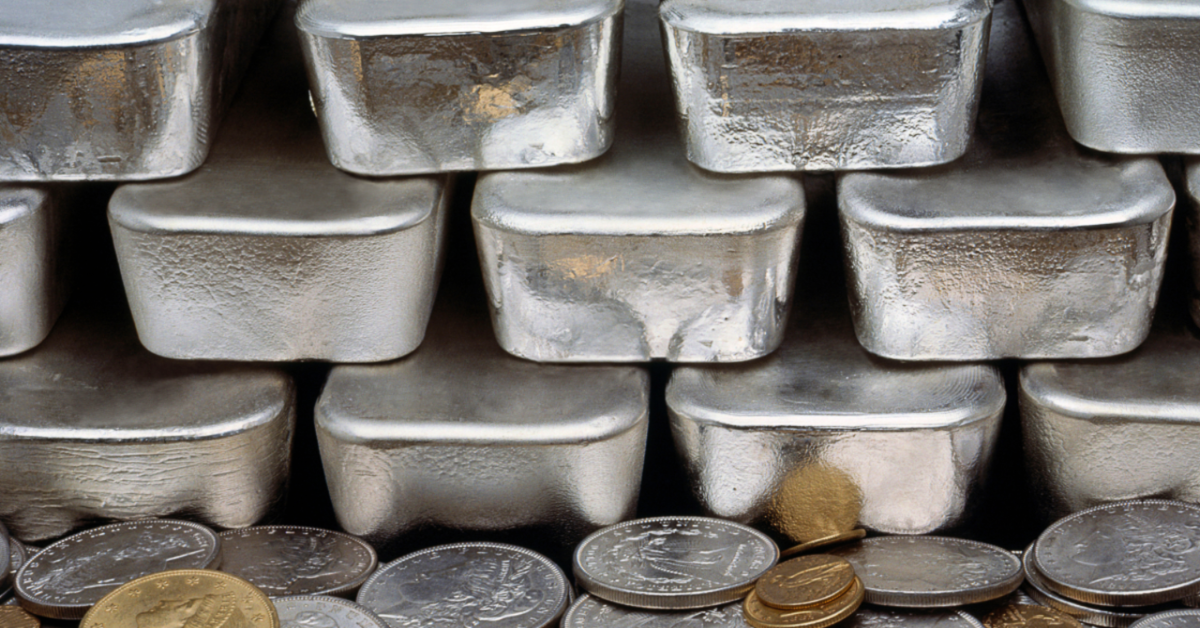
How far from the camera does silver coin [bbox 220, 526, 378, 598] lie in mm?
1022

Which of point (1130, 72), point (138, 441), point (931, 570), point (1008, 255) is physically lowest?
point (931, 570)

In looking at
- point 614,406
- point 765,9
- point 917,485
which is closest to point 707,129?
point 765,9

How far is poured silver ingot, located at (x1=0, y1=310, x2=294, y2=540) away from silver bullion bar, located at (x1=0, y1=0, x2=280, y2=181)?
0.67 ft

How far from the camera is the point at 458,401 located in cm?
105

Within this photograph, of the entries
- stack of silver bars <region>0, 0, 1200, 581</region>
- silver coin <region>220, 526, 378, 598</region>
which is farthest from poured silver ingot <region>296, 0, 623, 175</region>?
silver coin <region>220, 526, 378, 598</region>

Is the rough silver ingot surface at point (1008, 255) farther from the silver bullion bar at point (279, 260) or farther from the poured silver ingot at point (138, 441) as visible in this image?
the poured silver ingot at point (138, 441)

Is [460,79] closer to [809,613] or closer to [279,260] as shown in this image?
[279,260]

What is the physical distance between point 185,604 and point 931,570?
616mm

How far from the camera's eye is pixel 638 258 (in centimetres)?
97

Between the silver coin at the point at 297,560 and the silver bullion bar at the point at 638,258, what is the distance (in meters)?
0.24

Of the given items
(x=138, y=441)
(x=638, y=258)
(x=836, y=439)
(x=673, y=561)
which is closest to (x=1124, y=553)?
(x=836, y=439)

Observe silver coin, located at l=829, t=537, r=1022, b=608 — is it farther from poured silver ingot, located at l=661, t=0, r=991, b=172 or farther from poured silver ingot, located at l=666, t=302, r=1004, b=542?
poured silver ingot, located at l=661, t=0, r=991, b=172

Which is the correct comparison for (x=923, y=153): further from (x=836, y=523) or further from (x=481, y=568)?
(x=481, y=568)

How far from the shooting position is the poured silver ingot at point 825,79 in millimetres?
916
